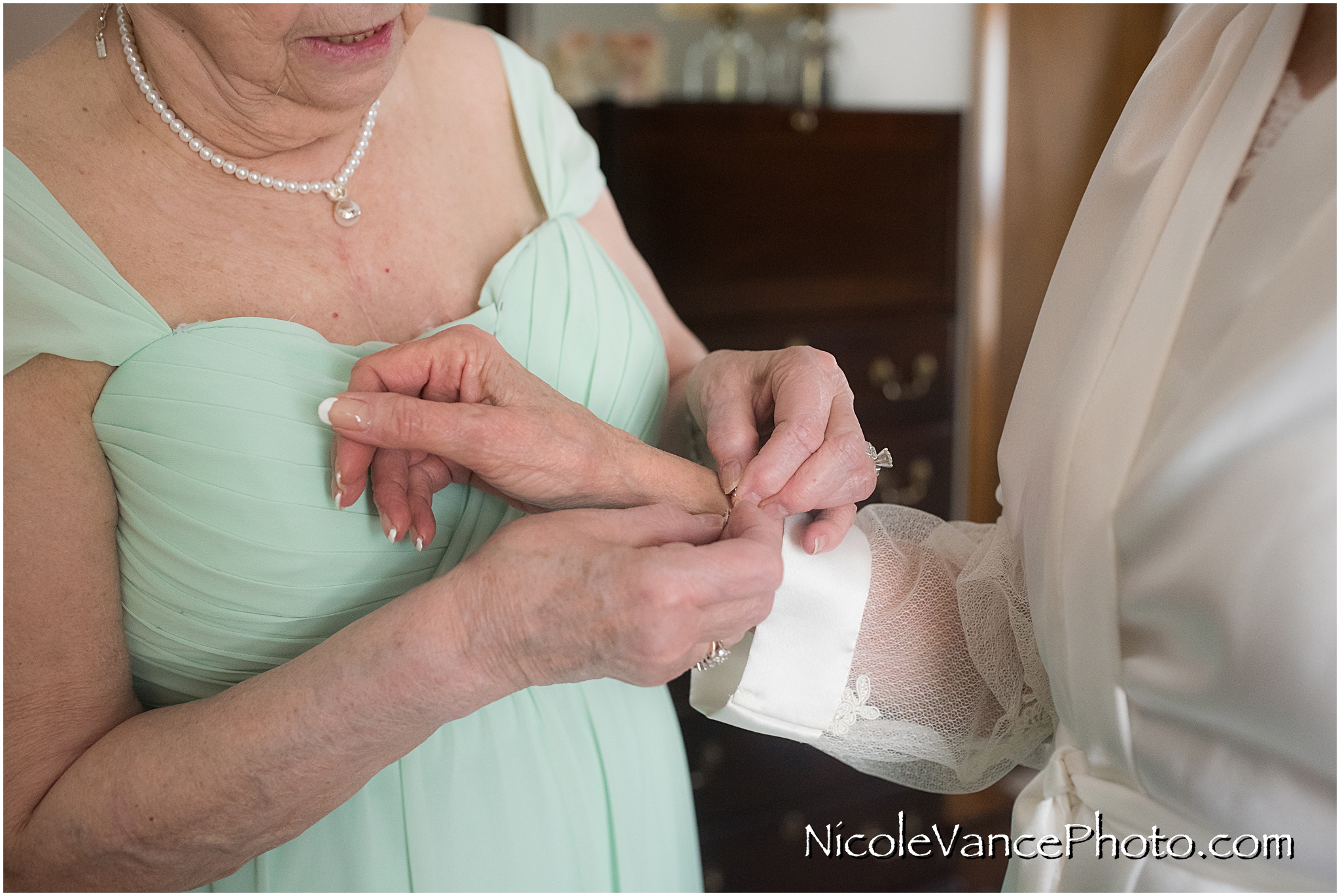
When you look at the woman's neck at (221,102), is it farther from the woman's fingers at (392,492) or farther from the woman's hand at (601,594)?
the woman's hand at (601,594)

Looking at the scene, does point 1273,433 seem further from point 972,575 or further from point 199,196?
point 199,196

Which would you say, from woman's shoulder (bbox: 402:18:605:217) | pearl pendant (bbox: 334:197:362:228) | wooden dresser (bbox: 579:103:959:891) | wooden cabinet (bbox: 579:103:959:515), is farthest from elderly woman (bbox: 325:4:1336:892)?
wooden cabinet (bbox: 579:103:959:515)

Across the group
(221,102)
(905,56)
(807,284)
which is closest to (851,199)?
(807,284)

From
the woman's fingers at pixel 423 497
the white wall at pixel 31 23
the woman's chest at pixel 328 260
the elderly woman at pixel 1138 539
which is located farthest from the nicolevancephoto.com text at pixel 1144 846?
the white wall at pixel 31 23

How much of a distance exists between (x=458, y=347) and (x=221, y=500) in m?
0.25

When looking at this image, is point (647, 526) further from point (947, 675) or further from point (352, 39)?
point (352, 39)

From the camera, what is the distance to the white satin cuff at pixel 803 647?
2.77ft

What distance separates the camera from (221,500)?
788 mm

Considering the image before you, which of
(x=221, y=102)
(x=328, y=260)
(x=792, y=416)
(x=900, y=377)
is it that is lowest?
(x=900, y=377)

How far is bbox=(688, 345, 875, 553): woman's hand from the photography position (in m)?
0.82

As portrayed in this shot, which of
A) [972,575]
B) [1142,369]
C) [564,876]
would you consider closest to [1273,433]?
[1142,369]

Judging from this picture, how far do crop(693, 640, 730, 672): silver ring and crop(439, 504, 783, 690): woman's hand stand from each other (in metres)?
0.09

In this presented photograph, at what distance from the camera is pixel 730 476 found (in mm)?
838

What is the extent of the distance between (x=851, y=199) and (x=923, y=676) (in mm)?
1606
